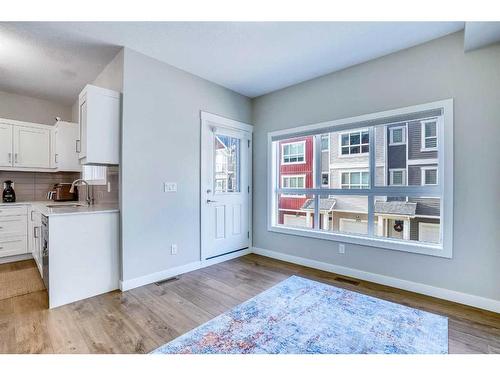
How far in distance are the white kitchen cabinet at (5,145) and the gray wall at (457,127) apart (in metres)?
4.81

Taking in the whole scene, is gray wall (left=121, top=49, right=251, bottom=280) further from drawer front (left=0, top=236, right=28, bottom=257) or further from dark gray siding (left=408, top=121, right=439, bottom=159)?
dark gray siding (left=408, top=121, right=439, bottom=159)

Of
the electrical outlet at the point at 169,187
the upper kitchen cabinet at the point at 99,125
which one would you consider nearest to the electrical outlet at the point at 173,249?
the electrical outlet at the point at 169,187

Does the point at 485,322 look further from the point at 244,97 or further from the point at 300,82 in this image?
the point at 244,97

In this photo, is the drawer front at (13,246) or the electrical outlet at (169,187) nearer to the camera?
the electrical outlet at (169,187)

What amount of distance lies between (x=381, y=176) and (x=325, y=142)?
888 millimetres

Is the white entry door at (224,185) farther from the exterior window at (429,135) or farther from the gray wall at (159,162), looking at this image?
the exterior window at (429,135)

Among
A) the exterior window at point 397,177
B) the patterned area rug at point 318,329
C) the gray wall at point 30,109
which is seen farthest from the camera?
the gray wall at point 30,109

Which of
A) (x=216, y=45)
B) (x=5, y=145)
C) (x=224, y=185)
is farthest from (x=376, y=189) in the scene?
(x=5, y=145)

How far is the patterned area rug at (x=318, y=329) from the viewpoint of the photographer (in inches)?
67.4

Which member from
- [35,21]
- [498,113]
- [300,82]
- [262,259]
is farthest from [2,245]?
[498,113]

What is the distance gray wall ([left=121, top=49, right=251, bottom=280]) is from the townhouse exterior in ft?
5.35

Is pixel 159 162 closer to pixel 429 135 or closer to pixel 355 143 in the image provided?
pixel 355 143
